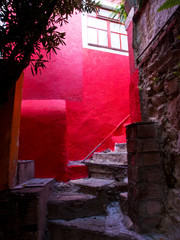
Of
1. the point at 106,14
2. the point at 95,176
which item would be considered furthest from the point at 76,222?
the point at 106,14

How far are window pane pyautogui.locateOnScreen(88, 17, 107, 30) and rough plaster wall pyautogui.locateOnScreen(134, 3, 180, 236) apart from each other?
3.62 meters

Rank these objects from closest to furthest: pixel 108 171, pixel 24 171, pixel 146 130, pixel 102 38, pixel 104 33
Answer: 1. pixel 146 130
2. pixel 24 171
3. pixel 108 171
4. pixel 102 38
5. pixel 104 33

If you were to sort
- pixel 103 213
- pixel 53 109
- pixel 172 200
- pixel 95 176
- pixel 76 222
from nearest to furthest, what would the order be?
pixel 172 200 → pixel 76 222 → pixel 103 213 → pixel 95 176 → pixel 53 109

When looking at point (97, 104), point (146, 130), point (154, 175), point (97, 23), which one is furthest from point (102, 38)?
point (154, 175)

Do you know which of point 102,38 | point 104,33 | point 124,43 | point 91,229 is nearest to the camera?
point 91,229

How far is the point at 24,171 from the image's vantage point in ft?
7.62

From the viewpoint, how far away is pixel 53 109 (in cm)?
342

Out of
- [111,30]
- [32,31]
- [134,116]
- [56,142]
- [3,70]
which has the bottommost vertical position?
[56,142]

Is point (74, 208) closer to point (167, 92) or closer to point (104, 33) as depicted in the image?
point (167, 92)

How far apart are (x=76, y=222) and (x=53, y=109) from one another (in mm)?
2110

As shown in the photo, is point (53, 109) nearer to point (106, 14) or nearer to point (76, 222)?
point (76, 222)

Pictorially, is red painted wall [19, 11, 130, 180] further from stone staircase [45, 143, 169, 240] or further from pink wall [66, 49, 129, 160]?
stone staircase [45, 143, 169, 240]

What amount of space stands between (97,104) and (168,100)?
2.86 meters

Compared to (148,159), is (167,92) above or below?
above
